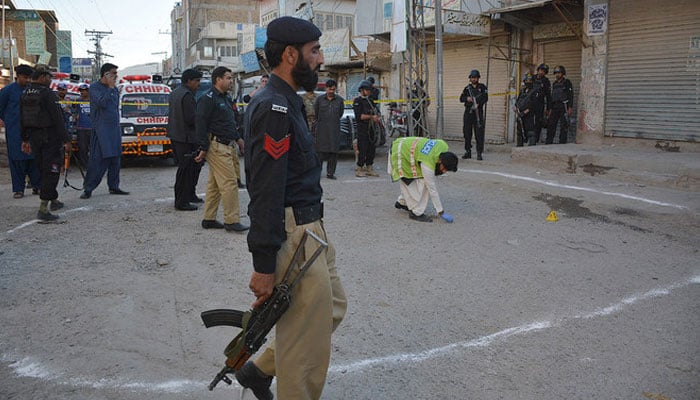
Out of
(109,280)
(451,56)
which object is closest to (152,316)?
(109,280)

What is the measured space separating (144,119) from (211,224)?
7405 millimetres

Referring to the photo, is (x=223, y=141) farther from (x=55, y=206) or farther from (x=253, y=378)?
(x=253, y=378)

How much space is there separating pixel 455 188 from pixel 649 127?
16.6ft

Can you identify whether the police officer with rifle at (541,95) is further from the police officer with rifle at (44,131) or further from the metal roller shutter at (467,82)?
the police officer with rifle at (44,131)

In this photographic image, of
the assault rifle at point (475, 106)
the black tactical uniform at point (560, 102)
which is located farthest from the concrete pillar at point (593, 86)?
the assault rifle at point (475, 106)

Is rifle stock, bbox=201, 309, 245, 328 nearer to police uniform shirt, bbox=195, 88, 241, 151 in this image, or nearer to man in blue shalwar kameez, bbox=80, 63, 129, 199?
police uniform shirt, bbox=195, 88, 241, 151

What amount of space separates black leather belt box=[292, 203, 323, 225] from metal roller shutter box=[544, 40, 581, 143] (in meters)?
14.0

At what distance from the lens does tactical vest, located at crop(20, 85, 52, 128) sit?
7.45 m

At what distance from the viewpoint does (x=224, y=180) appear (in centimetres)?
693

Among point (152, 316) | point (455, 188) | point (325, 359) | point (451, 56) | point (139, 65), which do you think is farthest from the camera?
point (139, 65)

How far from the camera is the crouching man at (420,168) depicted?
7480 millimetres

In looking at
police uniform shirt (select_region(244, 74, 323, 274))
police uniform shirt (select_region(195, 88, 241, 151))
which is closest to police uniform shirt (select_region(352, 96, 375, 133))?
police uniform shirt (select_region(195, 88, 241, 151))

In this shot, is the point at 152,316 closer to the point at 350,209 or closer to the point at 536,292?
the point at 536,292

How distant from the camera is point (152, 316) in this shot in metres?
4.52
